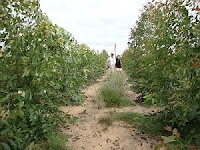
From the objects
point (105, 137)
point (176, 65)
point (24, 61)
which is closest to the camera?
point (24, 61)

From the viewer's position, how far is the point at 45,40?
270 centimetres

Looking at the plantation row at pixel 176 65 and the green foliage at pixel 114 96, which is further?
the green foliage at pixel 114 96

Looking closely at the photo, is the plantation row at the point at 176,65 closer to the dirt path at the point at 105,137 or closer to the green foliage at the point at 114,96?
the dirt path at the point at 105,137

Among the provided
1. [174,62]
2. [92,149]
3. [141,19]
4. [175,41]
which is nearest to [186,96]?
[174,62]

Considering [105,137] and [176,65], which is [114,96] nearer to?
[105,137]

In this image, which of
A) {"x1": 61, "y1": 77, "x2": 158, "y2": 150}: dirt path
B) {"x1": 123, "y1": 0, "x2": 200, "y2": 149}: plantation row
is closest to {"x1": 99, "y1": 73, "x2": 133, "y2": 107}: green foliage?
{"x1": 61, "y1": 77, "x2": 158, "y2": 150}: dirt path

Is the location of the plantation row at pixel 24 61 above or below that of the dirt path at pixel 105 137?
above

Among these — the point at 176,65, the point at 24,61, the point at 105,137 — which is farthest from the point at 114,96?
the point at 24,61

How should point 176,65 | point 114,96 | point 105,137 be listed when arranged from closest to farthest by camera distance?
point 176,65 → point 105,137 → point 114,96

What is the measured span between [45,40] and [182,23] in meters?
1.77

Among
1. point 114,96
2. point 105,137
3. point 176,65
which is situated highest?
point 176,65

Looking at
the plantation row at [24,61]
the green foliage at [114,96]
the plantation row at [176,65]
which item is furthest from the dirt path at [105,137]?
the green foliage at [114,96]

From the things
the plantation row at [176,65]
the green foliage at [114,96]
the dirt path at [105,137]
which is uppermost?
the plantation row at [176,65]

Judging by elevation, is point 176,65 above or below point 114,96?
above
